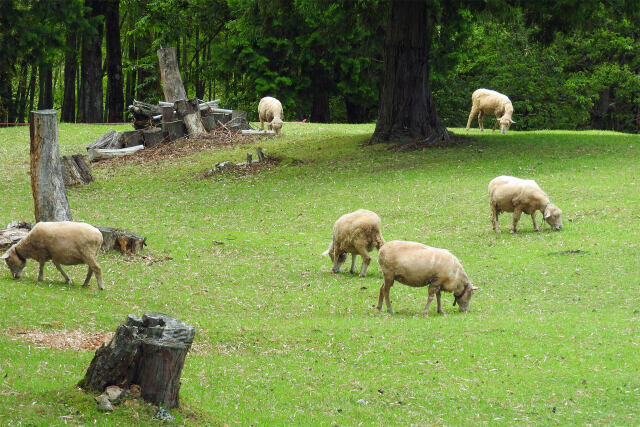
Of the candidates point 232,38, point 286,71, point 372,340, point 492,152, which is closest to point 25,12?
point 232,38

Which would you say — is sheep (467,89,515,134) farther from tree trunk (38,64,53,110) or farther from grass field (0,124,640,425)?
tree trunk (38,64,53,110)

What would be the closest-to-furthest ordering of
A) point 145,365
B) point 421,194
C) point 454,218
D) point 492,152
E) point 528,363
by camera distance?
point 145,365 → point 528,363 → point 454,218 → point 421,194 → point 492,152

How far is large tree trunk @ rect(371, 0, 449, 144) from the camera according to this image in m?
34.1

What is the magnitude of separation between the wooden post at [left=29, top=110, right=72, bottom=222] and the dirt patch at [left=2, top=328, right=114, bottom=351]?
8595 mm

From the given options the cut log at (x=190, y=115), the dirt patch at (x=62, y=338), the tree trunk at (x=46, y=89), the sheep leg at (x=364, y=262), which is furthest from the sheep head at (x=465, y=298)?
the tree trunk at (x=46, y=89)

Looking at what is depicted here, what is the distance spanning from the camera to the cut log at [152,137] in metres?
38.5

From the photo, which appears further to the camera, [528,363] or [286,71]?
[286,71]

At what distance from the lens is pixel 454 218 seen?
24.7 meters

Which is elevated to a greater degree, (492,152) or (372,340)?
(492,152)

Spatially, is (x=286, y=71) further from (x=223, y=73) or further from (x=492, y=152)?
(x=492, y=152)

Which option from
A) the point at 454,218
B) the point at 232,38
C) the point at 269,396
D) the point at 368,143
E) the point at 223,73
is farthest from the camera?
the point at 223,73

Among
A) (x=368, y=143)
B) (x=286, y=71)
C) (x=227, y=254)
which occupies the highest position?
(x=286, y=71)

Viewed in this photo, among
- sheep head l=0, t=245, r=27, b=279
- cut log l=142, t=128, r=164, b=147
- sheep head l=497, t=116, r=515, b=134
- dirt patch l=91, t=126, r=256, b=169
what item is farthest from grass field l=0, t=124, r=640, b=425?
sheep head l=497, t=116, r=515, b=134

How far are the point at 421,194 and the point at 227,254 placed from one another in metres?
8.72
